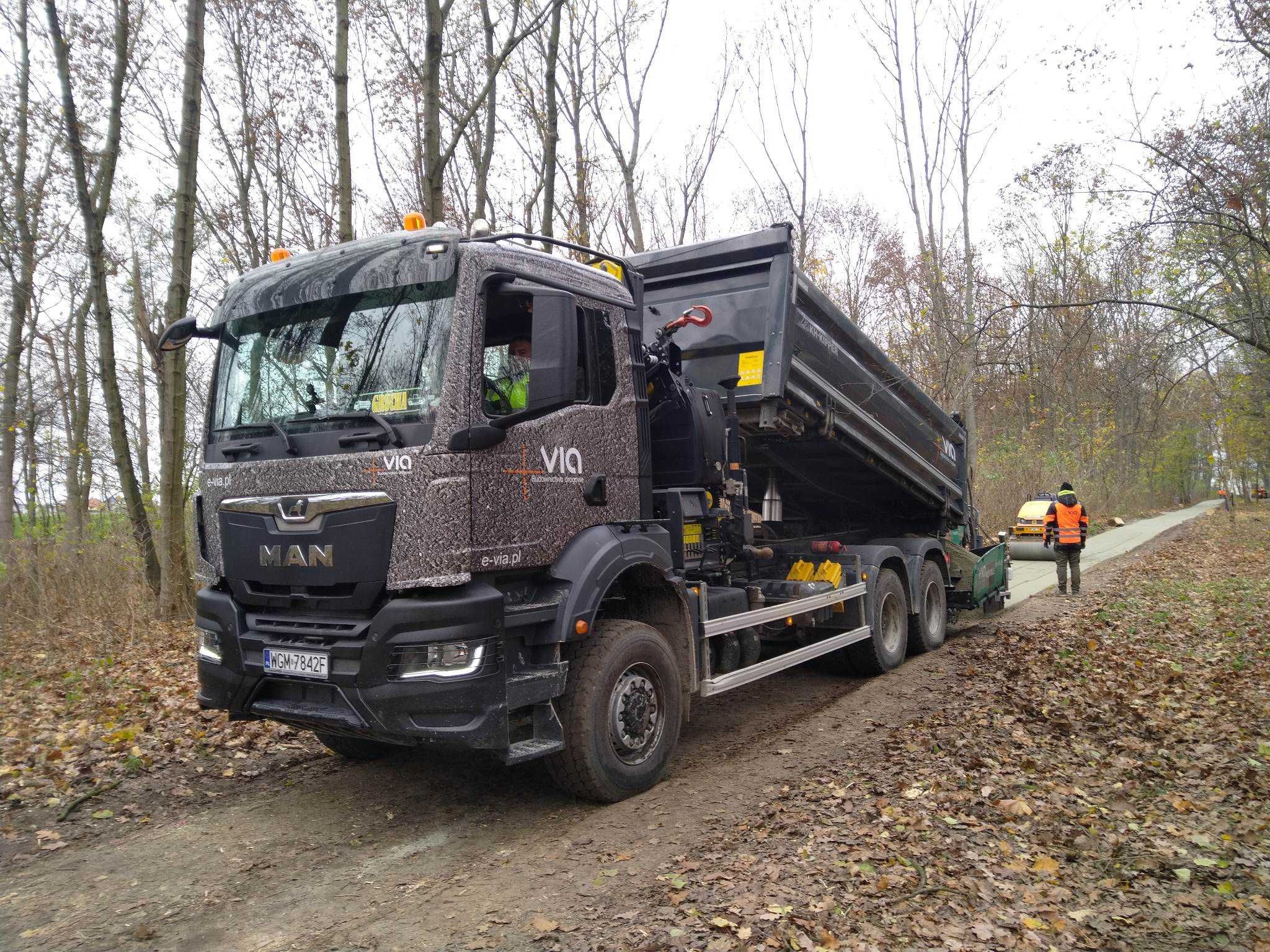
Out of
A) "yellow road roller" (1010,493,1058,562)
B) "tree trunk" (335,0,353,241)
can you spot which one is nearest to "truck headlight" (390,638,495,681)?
A: "tree trunk" (335,0,353,241)

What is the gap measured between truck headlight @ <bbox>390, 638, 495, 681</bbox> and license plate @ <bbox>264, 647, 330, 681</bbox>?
0.41m

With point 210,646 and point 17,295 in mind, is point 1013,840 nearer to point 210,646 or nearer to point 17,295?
point 210,646

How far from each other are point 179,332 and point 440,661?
2.74 metres

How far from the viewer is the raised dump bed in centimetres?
644

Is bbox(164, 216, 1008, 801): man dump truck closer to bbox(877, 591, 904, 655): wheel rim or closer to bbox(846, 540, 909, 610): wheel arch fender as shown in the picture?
bbox(846, 540, 909, 610): wheel arch fender

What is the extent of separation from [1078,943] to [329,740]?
432 cm

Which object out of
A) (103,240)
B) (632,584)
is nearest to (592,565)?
(632,584)

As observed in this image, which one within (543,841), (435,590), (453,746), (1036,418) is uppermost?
(1036,418)

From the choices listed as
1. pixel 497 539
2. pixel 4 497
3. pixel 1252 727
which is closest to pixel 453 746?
pixel 497 539

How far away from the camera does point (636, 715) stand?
15.9ft

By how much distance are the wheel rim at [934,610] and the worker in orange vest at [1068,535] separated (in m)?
5.26

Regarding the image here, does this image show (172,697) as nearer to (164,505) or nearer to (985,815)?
(164,505)

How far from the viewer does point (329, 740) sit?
5.48 m

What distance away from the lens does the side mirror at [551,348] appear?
4375 mm
